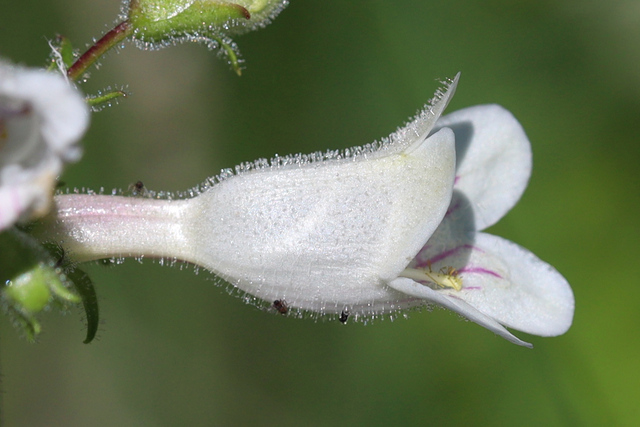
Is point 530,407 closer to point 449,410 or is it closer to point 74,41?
point 449,410

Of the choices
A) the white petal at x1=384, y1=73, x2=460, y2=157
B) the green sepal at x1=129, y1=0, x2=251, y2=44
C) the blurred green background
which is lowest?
the blurred green background

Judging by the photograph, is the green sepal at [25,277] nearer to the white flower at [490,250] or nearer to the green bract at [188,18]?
the green bract at [188,18]

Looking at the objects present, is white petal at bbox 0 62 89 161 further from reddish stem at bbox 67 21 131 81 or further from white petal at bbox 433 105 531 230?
white petal at bbox 433 105 531 230

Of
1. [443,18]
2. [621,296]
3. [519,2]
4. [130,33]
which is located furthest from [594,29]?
[130,33]

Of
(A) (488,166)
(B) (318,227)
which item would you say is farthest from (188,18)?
(A) (488,166)

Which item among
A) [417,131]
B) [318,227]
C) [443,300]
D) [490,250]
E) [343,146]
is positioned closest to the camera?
[443,300]

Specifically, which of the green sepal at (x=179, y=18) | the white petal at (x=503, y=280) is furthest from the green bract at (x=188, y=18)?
the white petal at (x=503, y=280)

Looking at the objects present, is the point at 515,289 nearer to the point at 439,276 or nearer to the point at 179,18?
the point at 439,276

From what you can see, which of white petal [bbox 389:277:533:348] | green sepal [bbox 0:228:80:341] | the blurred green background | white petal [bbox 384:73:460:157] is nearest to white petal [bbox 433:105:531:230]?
white petal [bbox 384:73:460:157]
